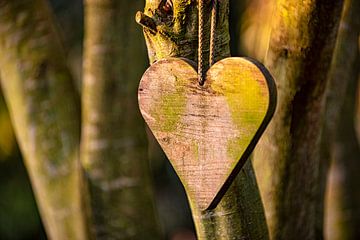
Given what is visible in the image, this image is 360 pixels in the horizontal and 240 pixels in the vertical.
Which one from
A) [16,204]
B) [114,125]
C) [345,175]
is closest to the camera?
[114,125]

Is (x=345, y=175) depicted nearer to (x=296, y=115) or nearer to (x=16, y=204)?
(x=296, y=115)

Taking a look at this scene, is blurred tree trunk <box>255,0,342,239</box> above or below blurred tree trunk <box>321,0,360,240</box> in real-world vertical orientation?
above

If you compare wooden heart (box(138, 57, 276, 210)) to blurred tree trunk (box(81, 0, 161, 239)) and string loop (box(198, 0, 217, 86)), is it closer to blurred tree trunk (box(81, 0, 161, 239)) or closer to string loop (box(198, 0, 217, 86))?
string loop (box(198, 0, 217, 86))

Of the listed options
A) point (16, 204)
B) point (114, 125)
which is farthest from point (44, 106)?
point (16, 204)

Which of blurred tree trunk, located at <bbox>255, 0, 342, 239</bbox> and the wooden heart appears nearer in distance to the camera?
the wooden heart

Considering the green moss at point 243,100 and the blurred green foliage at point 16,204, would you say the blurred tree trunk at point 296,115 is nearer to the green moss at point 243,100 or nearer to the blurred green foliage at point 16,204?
the green moss at point 243,100

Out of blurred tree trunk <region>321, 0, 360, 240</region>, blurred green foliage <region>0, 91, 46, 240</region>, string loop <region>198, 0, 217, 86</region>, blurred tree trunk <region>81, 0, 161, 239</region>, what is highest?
string loop <region>198, 0, 217, 86</region>

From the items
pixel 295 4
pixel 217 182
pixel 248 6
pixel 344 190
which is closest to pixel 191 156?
pixel 217 182

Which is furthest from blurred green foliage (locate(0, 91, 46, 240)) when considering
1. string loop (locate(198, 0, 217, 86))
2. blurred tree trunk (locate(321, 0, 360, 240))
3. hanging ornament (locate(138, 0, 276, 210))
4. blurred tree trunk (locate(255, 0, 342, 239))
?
string loop (locate(198, 0, 217, 86))
